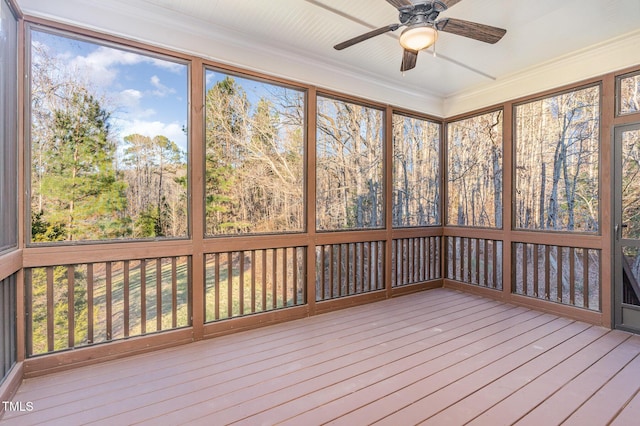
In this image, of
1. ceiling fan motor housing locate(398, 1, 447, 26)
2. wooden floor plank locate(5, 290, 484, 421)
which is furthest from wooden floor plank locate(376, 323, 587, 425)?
ceiling fan motor housing locate(398, 1, 447, 26)

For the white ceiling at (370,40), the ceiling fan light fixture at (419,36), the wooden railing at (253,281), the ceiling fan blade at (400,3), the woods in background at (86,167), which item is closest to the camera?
the ceiling fan blade at (400,3)

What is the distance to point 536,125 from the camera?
4.11m

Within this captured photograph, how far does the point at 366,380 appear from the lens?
237 cm

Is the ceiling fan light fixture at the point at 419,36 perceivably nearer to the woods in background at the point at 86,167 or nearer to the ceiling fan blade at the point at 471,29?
the ceiling fan blade at the point at 471,29

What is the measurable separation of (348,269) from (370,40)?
2.76m

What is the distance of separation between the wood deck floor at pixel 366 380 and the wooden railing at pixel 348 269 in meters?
0.67

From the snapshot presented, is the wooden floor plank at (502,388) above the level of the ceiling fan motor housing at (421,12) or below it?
below

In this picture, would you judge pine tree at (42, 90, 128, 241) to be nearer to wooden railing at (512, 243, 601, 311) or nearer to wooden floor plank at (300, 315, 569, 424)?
wooden floor plank at (300, 315, 569, 424)

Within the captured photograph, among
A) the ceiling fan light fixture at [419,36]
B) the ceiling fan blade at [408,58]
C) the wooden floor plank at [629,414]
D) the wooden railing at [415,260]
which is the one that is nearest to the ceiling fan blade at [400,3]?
the ceiling fan light fixture at [419,36]

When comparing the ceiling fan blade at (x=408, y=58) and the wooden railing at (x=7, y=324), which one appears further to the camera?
the ceiling fan blade at (x=408, y=58)

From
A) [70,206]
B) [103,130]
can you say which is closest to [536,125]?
[103,130]

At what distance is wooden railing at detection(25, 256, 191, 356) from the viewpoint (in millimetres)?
2537

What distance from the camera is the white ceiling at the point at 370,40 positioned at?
273cm

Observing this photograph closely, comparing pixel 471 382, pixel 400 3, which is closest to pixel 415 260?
pixel 471 382
